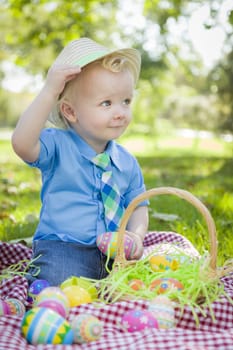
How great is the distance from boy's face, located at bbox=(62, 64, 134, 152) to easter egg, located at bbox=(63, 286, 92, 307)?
77 cm

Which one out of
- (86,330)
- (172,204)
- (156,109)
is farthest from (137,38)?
(86,330)

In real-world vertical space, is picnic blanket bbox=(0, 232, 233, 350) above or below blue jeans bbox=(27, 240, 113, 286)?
above

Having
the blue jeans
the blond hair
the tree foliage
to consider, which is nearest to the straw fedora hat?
the blond hair

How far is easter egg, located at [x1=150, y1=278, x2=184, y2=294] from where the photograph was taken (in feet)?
6.26

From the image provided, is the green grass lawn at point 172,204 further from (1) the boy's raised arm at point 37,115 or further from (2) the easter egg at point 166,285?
(1) the boy's raised arm at point 37,115

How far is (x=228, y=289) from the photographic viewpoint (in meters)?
2.19

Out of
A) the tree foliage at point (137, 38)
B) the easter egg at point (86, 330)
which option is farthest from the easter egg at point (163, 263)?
the tree foliage at point (137, 38)

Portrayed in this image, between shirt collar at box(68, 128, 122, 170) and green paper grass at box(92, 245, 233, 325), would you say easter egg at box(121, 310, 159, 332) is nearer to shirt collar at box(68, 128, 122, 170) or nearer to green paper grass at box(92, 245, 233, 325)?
green paper grass at box(92, 245, 233, 325)

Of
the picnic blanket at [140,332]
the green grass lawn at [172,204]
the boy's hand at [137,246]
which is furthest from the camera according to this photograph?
the green grass lawn at [172,204]

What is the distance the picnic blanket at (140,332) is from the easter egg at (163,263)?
0.23 m

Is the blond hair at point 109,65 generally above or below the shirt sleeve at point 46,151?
above

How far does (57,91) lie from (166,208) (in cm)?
206

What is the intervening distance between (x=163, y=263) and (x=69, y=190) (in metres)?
0.58

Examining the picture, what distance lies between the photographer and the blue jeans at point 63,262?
2.29m
